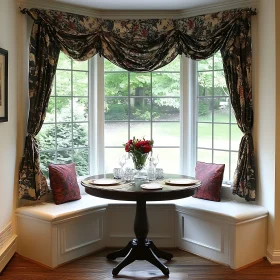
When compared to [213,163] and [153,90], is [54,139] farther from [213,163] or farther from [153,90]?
[213,163]

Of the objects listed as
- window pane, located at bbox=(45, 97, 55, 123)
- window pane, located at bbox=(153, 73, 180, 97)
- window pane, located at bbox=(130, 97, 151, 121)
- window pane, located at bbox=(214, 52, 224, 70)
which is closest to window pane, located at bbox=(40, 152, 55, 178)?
window pane, located at bbox=(45, 97, 55, 123)

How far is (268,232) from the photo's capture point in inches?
161

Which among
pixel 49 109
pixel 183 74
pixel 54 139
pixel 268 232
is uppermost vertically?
pixel 183 74

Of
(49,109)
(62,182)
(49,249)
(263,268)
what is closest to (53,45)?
(49,109)

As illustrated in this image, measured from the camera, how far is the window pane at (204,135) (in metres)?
4.80

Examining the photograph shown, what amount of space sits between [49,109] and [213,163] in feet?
6.28

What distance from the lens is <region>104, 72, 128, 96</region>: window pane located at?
4934mm

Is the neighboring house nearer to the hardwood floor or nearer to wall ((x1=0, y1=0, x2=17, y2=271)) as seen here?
wall ((x1=0, y1=0, x2=17, y2=271))

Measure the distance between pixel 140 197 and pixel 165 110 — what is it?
1.67 meters

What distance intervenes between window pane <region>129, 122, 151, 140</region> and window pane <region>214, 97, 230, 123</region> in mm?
805

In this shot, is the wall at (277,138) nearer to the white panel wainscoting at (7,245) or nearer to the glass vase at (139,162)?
the glass vase at (139,162)

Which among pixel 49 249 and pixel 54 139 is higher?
pixel 54 139

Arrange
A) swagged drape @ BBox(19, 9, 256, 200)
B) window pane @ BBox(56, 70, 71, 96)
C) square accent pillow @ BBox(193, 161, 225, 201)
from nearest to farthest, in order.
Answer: swagged drape @ BBox(19, 9, 256, 200) → square accent pillow @ BBox(193, 161, 225, 201) → window pane @ BBox(56, 70, 71, 96)

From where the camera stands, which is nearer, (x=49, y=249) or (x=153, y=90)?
(x=49, y=249)
